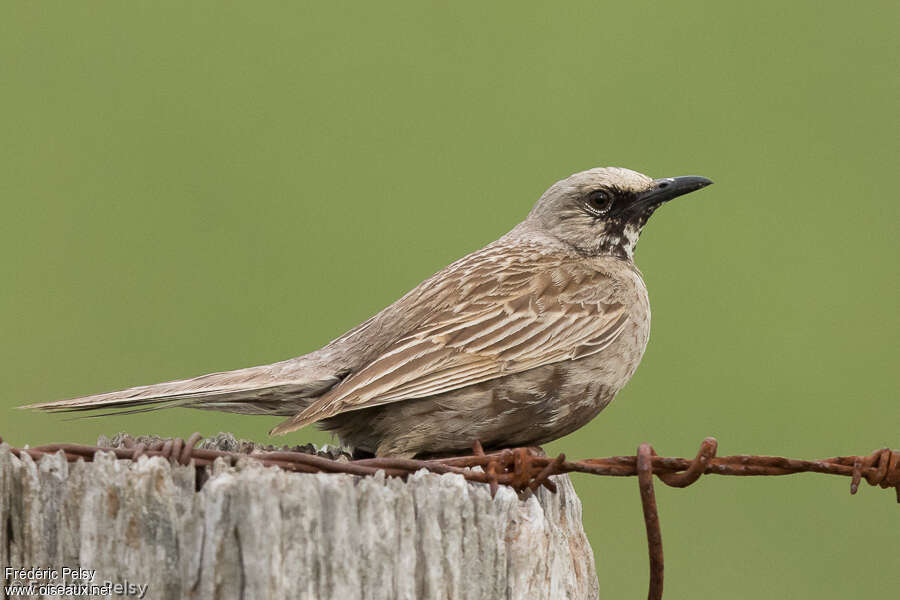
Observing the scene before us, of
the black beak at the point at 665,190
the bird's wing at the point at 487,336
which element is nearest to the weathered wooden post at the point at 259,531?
the bird's wing at the point at 487,336

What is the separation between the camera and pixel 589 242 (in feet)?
21.1

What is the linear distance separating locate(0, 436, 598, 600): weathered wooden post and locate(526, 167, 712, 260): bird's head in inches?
120

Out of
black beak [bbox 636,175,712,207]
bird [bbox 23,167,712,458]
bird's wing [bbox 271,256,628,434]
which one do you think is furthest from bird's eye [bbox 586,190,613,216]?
bird's wing [bbox 271,256,628,434]

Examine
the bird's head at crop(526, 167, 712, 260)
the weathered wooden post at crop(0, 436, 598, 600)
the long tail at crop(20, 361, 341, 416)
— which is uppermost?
the bird's head at crop(526, 167, 712, 260)

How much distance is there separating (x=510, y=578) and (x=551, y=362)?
182cm

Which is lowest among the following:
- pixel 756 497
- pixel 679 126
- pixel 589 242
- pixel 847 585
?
pixel 847 585

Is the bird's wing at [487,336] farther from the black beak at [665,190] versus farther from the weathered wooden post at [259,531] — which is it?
the weathered wooden post at [259,531]

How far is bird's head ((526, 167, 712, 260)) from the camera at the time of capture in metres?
6.43

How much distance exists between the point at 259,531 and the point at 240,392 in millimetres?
2171

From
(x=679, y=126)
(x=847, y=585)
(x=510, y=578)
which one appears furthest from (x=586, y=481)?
(x=510, y=578)

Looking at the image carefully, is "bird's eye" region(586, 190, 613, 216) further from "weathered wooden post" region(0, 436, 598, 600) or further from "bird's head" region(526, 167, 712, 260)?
"weathered wooden post" region(0, 436, 598, 600)

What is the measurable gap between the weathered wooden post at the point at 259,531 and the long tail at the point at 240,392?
164 centimetres

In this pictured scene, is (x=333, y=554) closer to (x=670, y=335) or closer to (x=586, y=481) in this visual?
(x=586, y=481)

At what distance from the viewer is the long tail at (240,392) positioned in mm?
5145
